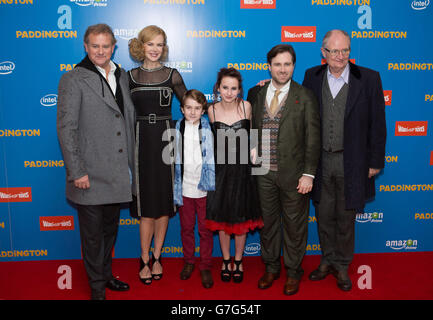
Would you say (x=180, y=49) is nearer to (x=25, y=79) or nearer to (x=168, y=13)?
(x=168, y=13)

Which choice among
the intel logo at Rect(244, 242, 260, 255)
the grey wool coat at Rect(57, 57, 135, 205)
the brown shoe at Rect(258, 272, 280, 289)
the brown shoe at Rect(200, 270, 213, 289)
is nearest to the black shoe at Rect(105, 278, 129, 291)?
the brown shoe at Rect(200, 270, 213, 289)

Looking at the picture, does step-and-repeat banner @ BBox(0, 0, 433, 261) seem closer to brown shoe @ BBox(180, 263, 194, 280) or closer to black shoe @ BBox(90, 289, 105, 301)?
brown shoe @ BBox(180, 263, 194, 280)

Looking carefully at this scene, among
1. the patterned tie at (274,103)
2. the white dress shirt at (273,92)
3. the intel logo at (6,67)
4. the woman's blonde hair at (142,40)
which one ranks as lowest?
the patterned tie at (274,103)

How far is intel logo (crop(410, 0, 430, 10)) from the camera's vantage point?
3426 mm

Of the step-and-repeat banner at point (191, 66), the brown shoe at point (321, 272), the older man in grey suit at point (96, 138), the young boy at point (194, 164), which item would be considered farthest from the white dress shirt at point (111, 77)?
the brown shoe at point (321, 272)

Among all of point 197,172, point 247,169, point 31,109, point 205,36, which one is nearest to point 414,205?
point 247,169

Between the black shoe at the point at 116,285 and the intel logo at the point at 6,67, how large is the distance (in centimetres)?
217

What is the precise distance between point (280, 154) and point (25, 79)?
250cm

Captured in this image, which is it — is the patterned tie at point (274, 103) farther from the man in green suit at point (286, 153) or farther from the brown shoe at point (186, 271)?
the brown shoe at point (186, 271)

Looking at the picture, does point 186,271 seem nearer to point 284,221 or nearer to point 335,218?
point 284,221

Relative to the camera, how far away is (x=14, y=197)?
3490 millimetres

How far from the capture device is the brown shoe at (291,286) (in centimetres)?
285

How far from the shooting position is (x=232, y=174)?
2818mm

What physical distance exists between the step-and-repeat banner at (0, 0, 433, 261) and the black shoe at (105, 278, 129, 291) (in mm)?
653
